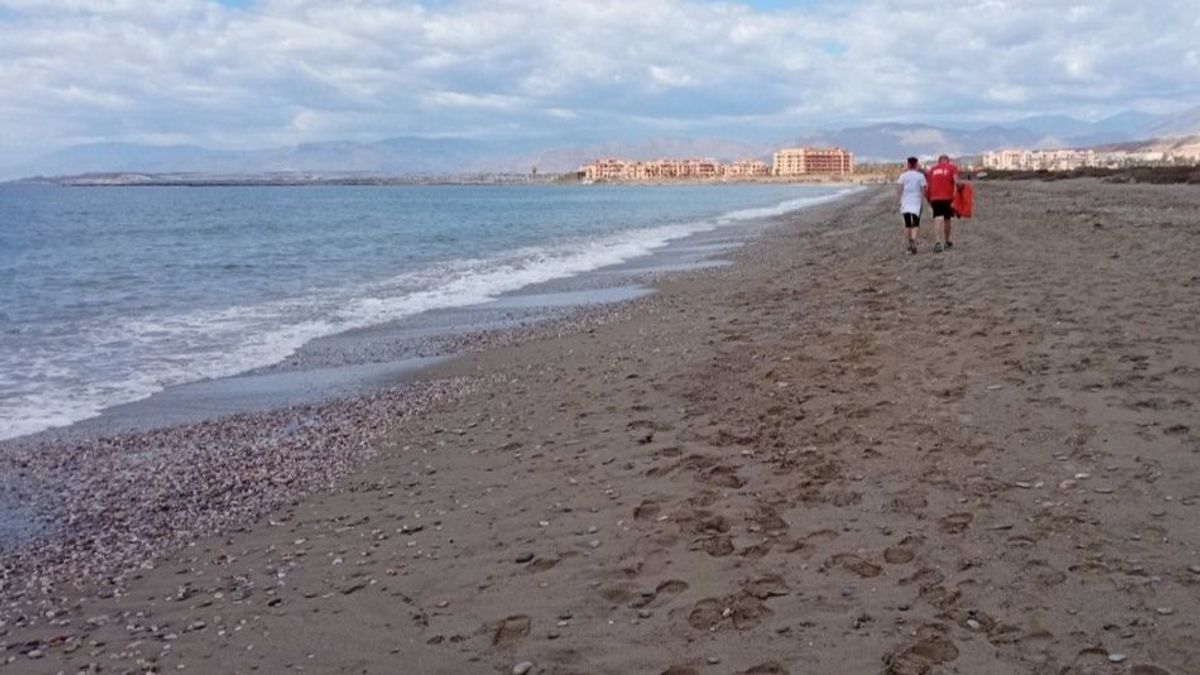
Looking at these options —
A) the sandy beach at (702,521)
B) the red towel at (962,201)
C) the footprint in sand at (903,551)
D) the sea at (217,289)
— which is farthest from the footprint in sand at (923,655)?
the red towel at (962,201)

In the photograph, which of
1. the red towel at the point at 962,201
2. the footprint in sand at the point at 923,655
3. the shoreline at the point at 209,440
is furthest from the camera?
the red towel at the point at 962,201

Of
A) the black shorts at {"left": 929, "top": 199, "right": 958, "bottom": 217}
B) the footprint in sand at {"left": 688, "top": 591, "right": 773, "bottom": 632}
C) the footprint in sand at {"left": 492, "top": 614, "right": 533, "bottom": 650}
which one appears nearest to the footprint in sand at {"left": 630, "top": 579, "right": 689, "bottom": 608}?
the footprint in sand at {"left": 688, "top": 591, "right": 773, "bottom": 632}

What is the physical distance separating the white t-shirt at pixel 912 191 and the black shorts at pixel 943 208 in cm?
32

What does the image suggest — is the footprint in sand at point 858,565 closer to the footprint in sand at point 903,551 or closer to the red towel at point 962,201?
the footprint in sand at point 903,551

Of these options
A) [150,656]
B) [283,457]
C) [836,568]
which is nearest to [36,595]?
[150,656]

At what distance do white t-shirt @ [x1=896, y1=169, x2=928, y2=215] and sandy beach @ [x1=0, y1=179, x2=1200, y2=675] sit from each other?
793 cm

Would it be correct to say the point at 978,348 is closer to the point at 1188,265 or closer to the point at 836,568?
the point at 836,568

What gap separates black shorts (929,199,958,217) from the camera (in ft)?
56.9

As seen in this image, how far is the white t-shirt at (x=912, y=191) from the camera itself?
17.7 metres

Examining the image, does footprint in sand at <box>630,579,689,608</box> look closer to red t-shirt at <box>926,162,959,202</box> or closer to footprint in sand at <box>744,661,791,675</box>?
footprint in sand at <box>744,661,791,675</box>

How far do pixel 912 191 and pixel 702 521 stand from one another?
1420 centimetres

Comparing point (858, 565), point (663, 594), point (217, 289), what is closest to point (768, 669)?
point (663, 594)

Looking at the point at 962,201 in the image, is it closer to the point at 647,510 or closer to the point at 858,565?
the point at 647,510

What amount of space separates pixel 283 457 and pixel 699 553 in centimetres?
427
